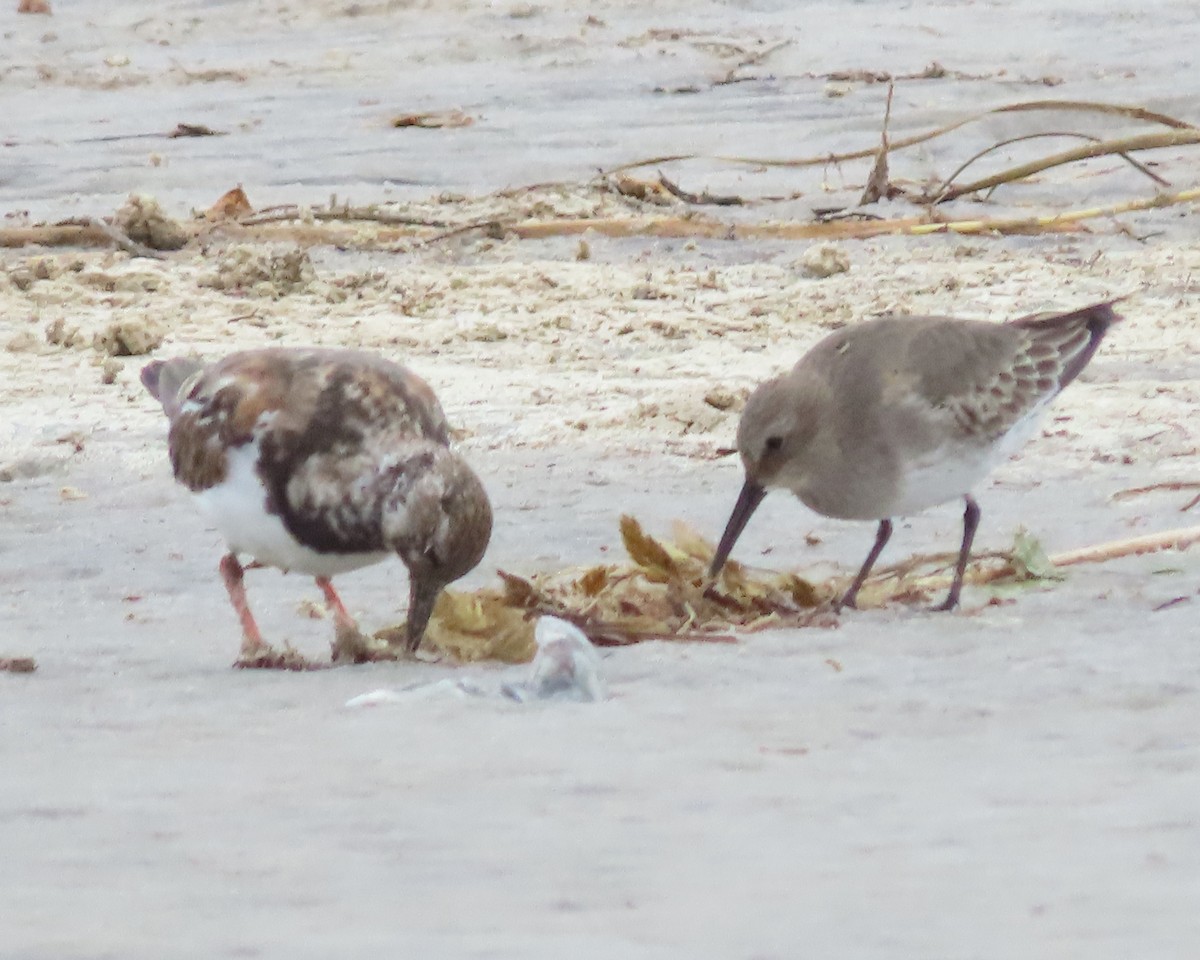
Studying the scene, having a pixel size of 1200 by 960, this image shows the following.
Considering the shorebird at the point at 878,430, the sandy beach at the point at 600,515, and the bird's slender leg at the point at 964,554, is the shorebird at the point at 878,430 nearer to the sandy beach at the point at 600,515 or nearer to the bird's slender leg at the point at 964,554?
the bird's slender leg at the point at 964,554

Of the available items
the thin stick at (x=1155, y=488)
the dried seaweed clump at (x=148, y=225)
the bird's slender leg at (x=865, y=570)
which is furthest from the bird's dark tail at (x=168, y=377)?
the dried seaweed clump at (x=148, y=225)

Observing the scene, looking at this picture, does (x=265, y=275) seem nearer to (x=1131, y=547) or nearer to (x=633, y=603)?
(x=633, y=603)

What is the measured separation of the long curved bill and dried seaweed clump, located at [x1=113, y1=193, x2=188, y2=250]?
4.51 m

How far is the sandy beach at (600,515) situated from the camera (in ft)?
8.16

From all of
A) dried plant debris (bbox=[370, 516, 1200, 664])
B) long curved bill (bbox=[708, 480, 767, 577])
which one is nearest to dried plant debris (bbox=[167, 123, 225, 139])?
dried plant debris (bbox=[370, 516, 1200, 664])

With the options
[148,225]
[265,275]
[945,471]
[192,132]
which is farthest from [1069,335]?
[192,132]

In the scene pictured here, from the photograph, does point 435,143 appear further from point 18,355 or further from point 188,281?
point 18,355

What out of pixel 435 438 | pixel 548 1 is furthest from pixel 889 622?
pixel 548 1

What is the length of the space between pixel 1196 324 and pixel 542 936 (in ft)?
19.0

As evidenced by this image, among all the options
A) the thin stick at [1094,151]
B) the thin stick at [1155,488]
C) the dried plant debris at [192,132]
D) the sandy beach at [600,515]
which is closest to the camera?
the sandy beach at [600,515]

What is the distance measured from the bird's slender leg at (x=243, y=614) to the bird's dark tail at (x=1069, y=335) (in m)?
2.12

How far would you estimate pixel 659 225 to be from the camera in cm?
913

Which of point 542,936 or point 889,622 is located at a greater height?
point 542,936

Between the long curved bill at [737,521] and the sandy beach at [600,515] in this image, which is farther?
the long curved bill at [737,521]
